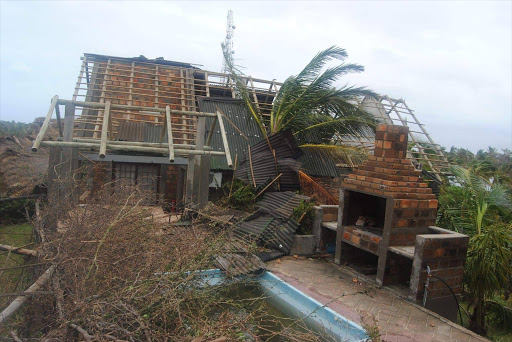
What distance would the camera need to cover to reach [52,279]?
3916mm

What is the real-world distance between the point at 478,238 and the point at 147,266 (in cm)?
510

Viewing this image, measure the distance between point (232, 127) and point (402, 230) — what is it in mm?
7815

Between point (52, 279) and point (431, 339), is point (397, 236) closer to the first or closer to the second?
point (431, 339)

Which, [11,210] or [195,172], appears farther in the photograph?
[11,210]

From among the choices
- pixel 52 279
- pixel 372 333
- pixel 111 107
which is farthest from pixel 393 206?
pixel 111 107

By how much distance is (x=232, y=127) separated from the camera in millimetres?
13195

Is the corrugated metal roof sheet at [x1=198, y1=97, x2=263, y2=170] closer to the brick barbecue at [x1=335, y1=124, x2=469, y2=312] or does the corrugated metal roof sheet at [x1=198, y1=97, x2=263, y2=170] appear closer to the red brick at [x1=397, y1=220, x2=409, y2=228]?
the brick barbecue at [x1=335, y1=124, x2=469, y2=312]

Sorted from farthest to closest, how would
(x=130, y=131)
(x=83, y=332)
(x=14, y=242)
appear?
(x=130, y=131), (x=14, y=242), (x=83, y=332)

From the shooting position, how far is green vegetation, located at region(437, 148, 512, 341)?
19.1 feet

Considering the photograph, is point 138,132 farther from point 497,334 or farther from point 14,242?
point 497,334

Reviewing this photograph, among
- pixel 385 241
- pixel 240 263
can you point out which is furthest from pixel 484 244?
pixel 240 263

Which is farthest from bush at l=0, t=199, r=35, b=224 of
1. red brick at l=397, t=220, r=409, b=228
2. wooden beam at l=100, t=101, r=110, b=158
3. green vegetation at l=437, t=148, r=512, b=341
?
green vegetation at l=437, t=148, r=512, b=341

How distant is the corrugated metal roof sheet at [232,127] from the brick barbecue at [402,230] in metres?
5.47

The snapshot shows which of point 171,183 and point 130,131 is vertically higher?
point 130,131
